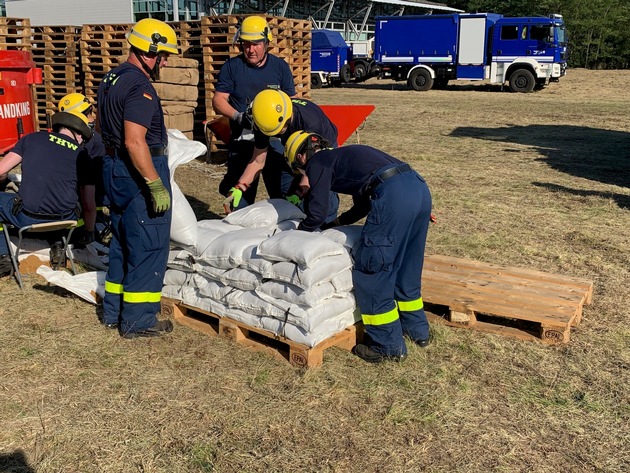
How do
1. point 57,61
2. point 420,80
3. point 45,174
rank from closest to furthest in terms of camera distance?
point 45,174 → point 57,61 → point 420,80

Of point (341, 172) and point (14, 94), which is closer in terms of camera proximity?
point (341, 172)

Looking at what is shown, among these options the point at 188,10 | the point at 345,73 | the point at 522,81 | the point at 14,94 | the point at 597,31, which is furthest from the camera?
the point at 188,10

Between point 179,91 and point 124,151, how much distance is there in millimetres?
6456

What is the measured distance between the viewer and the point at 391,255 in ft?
12.9

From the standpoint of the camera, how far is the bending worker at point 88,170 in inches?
216

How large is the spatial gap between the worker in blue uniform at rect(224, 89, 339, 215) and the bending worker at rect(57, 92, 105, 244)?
120cm

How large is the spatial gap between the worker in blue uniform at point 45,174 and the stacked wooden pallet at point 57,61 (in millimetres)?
7711

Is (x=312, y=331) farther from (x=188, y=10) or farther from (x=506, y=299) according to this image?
(x=188, y=10)

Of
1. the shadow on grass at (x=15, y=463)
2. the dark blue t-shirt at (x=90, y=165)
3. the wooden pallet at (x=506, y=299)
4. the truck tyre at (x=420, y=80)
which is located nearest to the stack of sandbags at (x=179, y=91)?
the dark blue t-shirt at (x=90, y=165)

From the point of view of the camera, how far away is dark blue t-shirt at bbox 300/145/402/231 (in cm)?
407

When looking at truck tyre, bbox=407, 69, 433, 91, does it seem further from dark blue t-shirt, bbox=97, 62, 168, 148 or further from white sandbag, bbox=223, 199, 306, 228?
dark blue t-shirt, bbox=97, 62, 168, 148

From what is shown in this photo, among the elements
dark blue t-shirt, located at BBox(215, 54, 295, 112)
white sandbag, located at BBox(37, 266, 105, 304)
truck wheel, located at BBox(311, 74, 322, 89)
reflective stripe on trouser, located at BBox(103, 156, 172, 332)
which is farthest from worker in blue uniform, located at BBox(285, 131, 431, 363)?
truck wheel, located at BBox(311, 74, 322, 89)

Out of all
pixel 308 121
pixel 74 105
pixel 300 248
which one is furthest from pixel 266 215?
pixel 74 105

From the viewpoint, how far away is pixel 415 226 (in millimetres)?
4082
